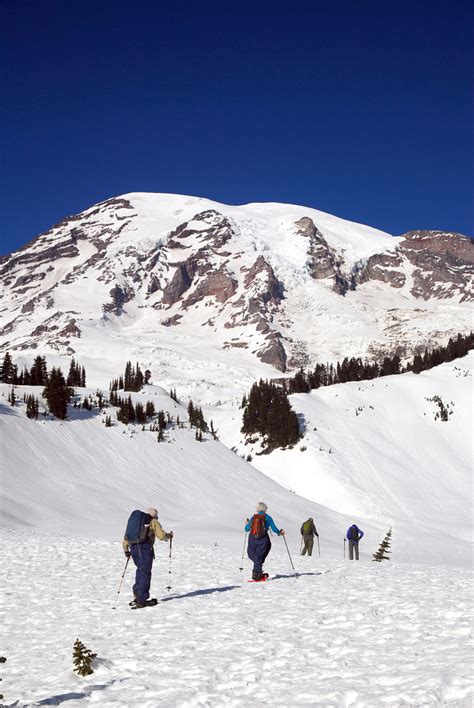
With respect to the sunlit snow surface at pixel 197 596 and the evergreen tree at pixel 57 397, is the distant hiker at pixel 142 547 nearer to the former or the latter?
the sunlit snow surface at pixel 197 596

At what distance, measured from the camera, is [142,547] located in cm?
1218

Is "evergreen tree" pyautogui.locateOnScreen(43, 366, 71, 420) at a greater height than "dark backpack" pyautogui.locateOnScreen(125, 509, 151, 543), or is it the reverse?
"evergreen tree" pyautogui.locateOnScreen(43, 366, 71, 420)

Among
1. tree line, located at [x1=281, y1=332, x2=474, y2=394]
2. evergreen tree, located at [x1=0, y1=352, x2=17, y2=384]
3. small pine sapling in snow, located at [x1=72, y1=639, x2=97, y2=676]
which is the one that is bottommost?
small pine sapling in snow, located at [x1=72, y1=639, x2=97, y2=676]

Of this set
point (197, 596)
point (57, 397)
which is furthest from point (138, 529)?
point (57, 397)


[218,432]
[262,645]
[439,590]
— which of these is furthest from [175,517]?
[218,432]

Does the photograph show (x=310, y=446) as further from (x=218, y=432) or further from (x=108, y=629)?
(x=108, y=629)

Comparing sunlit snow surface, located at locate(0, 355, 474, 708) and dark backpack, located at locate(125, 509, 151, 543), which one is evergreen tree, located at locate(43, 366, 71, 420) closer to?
sunlit snow surface, located at locate(0, 355, 474, 708)

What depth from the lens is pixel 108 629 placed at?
10016 mm

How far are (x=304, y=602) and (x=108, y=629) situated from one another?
12.7ft

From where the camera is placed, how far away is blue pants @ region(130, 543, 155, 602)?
1184cm

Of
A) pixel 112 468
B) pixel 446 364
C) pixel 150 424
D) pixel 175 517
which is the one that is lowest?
pixel 175 517

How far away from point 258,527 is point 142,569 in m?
3.77

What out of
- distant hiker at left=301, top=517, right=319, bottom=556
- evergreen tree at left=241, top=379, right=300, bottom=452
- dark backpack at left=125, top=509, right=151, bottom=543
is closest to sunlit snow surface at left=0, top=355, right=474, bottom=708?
dark backpack at left=125, top=509, right=151, bottom=543

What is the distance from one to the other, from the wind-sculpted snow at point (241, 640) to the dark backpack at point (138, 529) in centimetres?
130
